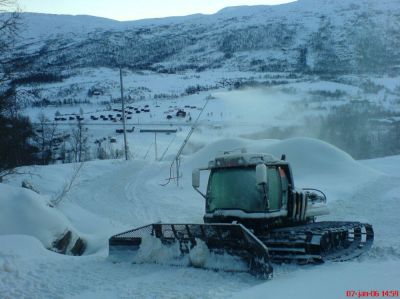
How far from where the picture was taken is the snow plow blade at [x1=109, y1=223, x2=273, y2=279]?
909 centimetres

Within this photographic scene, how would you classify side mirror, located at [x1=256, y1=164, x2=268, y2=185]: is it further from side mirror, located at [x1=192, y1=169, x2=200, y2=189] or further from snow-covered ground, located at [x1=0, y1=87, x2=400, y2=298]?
side mirror, located at [x1=192, y1=169, x2=200, y2=189]

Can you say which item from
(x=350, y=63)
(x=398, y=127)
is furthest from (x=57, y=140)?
(x=350, y=63)

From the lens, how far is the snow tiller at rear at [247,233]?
31.0 ft

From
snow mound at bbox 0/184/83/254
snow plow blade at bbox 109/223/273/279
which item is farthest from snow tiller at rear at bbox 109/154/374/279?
snow mound at bbox 0/184/83/254

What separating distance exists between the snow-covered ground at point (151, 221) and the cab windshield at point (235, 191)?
5.09ft

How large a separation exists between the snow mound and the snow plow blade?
2.97m

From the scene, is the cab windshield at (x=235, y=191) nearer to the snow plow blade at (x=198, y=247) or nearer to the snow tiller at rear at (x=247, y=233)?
the snow tiller at rear at (x=247, y=233)

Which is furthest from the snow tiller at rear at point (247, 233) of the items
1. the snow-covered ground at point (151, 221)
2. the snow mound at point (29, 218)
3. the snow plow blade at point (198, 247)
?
the snow mound at point (29, 218)

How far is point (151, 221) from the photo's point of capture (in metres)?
18.8

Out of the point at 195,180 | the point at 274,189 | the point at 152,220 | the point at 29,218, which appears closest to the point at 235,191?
the point at 274,189

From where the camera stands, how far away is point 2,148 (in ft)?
55.9

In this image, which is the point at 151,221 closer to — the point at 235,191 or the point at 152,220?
the point at 152,220

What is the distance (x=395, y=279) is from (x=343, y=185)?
18.1 meters

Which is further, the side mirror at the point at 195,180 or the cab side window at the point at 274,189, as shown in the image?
the side mirror at the point at 195,180
